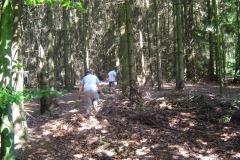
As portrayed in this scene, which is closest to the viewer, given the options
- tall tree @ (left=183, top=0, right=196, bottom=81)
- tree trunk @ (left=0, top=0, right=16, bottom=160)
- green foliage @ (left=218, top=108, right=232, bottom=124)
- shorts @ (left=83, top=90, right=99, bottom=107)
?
tree trunk @ (left=0, top=0, right=16, bottom=160)

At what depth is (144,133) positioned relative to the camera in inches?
370

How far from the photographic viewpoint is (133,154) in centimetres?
817

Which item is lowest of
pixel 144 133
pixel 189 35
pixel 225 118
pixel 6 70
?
pixel 144 133

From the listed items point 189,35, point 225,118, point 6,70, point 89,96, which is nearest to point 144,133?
point 89,96

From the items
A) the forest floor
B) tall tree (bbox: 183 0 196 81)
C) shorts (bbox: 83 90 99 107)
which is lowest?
the forest floor

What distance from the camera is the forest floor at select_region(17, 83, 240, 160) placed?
26.8ft

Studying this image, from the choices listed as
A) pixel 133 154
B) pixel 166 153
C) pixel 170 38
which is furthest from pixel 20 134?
pixel 170 38

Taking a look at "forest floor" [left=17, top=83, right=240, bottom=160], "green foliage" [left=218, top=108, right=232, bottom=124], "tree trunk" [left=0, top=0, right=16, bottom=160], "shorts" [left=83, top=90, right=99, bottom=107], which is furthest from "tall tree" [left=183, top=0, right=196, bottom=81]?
"tree trunk" [left=0, top=0, right=16, bottom=160]

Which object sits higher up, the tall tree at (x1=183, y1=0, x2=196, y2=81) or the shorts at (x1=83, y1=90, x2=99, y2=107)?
the tall tree at (x1=183, y1=0, x2=196, y2=81)

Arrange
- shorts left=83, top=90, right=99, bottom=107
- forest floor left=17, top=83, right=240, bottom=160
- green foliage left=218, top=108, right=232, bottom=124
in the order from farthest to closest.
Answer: shorts left=83, top=90, right=99, bottom=107
green foliage left=218, top=108, right=232, bottom=124
forest floor left=17, top=83, right=240, bottom=160

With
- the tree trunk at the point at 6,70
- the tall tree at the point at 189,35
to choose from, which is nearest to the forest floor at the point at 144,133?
the tree trunk at the point at 6,70

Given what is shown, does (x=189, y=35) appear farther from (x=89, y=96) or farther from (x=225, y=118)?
(x=89, y=96)

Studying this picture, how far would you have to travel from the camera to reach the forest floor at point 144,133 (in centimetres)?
816

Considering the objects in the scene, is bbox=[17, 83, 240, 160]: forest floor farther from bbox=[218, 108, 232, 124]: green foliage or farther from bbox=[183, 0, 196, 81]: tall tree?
bbox=[183, 0, 196, 81]: tall tree
